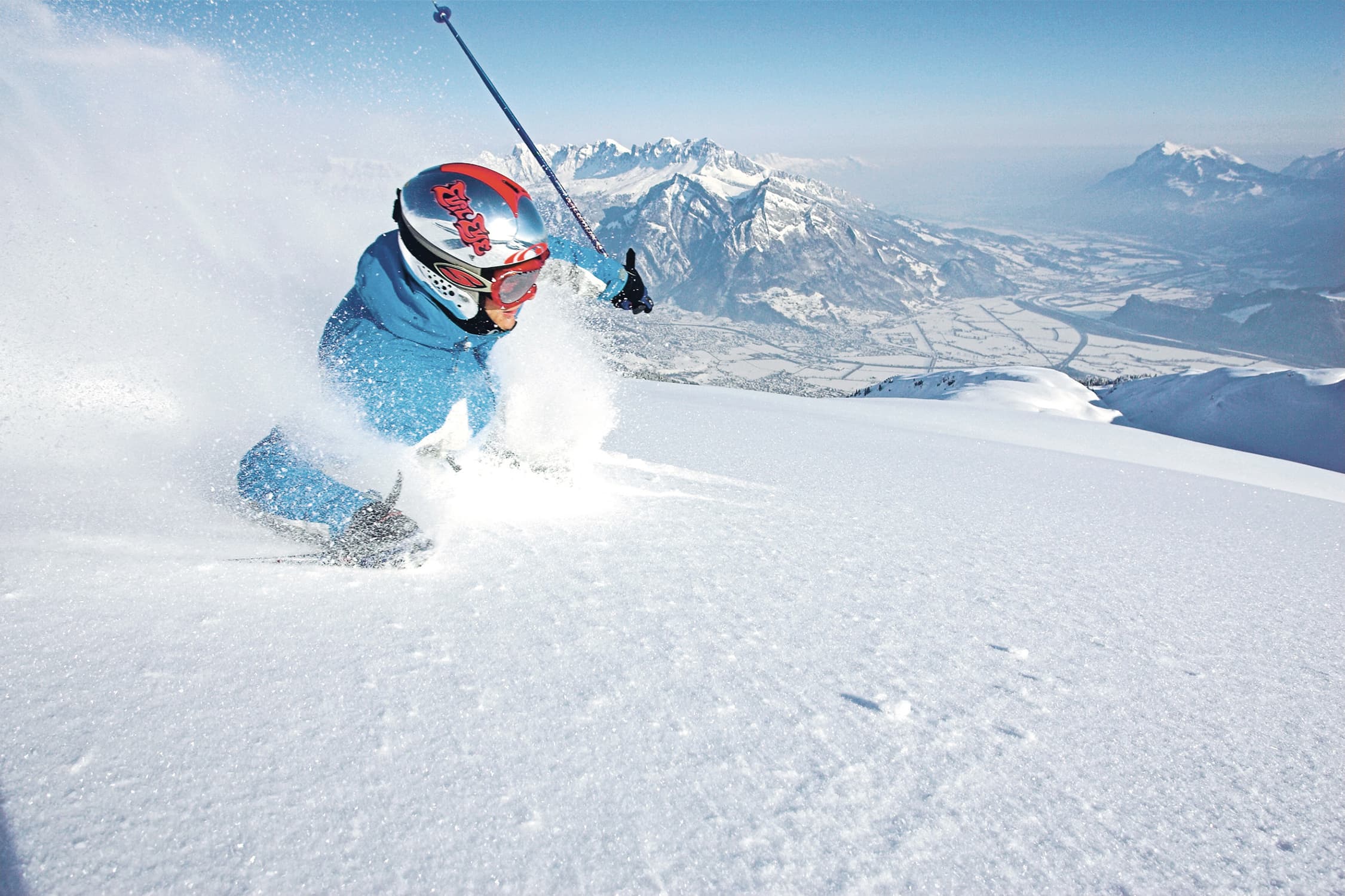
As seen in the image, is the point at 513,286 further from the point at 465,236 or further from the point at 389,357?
the point at 389,357

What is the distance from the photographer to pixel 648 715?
180cm

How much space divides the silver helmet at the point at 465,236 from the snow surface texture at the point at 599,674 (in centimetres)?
109

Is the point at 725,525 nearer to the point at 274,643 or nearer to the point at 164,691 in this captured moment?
the point at 274,643

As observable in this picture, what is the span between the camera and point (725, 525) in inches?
139

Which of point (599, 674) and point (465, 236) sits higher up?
point (465, 236)

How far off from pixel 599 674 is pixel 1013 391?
2895cm

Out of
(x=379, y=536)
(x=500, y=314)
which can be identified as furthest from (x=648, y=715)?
(x=500, y=314)

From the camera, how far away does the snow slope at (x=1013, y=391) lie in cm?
2447

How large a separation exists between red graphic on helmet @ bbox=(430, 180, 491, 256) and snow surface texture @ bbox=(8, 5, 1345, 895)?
4.50ft

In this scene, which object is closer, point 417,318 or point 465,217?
point 465,217

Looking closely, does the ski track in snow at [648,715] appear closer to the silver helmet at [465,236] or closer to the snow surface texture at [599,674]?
the snow surface texture at [599,674]

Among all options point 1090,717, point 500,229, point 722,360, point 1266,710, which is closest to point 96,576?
point 500,229

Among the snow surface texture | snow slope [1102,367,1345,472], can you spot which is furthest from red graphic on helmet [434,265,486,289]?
snow slope [1102,367,1345,472]

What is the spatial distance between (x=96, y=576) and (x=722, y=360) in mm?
171895
